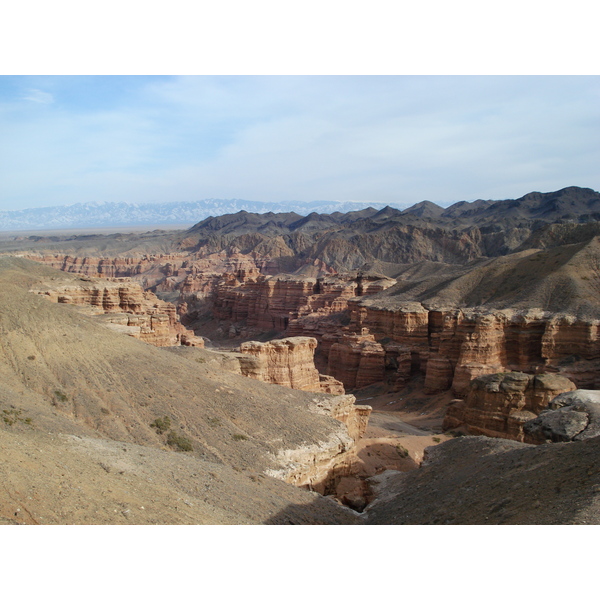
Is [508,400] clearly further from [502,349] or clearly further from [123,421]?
[123,421]

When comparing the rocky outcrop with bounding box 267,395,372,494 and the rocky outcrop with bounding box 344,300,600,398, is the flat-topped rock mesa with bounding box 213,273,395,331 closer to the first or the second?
the rocky outcrop with bounding box 344,300,600,398

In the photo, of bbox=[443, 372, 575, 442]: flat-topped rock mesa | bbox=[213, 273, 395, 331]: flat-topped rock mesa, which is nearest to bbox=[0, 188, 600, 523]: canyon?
bbox=[443, 372, 575, 442]: flat-topped rock mesa

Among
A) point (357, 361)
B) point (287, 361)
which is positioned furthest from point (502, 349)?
point (287, 361)

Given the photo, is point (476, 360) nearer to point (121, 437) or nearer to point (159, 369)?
point (159, 369)
